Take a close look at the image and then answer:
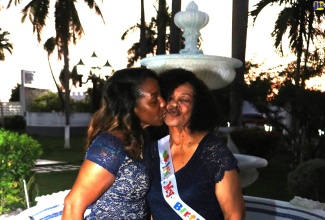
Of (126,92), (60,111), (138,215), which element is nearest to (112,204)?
(138,215)

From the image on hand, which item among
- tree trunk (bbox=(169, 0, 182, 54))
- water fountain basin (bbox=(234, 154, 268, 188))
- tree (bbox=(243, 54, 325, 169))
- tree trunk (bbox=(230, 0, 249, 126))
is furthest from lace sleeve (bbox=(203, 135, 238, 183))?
tree trunk (bbox=(169, 0, 182, 54))

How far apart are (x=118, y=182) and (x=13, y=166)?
133 inches

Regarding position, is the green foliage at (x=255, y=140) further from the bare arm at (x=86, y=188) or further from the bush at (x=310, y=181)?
the bare arm at (x=86, y=188)

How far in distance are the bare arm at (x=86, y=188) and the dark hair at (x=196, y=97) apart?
0.52 m

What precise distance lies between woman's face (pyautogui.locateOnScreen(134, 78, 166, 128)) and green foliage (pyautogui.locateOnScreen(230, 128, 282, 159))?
35.1 feet

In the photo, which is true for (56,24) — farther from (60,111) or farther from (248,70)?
(60,111)

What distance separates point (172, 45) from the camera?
44.2ft

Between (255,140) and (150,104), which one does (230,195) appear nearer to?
(150,104)

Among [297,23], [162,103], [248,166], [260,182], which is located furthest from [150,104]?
[297,23]

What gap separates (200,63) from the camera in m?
5.74

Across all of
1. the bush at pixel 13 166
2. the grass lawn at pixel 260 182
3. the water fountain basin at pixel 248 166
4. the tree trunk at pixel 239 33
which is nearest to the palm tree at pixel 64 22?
the grass lawn at pixel 260 182

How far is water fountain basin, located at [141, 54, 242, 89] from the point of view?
18.5 feet

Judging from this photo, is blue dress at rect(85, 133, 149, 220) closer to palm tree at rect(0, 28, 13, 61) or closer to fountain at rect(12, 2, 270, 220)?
fountain at rect(12, 2, 270, 220)

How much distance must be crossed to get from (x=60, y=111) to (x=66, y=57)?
12263 mm
